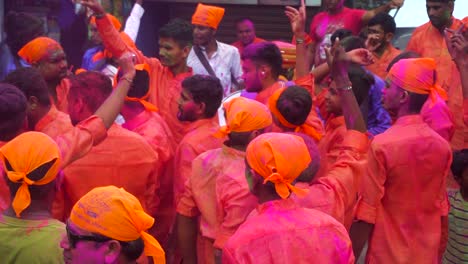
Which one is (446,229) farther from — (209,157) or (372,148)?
(209,157)

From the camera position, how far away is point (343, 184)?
14.9ft

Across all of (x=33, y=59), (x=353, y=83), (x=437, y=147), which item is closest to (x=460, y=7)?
(x=353, y=83)

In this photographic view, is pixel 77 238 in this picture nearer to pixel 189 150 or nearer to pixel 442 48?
pixel 189 150

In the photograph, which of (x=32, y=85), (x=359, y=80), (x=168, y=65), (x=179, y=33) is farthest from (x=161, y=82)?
(x=32, y=85)

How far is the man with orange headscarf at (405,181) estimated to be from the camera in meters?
5.07

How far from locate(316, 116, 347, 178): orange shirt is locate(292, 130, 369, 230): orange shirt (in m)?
0.48

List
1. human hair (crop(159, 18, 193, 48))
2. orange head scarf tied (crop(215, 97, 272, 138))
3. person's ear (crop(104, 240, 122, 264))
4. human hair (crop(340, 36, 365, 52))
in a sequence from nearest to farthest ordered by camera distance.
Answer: person's ear (crop(104, 240, 122, 264)), orange head scarf tied (crop(215, 97, 272, 138)), human hair (crop(340, 36, 365, 52)), human hair (crop(159, 18, 193, 48))

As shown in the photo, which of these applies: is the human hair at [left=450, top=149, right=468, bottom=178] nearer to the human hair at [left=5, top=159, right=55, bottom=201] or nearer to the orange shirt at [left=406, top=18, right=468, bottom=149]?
the orange shirt at [left=406, top=18, right=468, bottom=149]

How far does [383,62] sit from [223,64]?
1.59m

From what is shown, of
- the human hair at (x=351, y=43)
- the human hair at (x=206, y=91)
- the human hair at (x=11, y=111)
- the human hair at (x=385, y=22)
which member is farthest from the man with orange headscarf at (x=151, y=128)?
the human hair at (x=385, y=22)

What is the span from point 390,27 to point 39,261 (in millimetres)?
5691

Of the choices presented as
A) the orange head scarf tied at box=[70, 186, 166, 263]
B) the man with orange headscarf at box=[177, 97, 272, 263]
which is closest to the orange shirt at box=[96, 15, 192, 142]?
the man with orange headscarf at box=[177, 97, 272, 263]

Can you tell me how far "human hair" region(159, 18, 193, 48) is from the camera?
7406 millimetres

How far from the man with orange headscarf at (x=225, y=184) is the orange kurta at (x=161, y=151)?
2.69 ft
